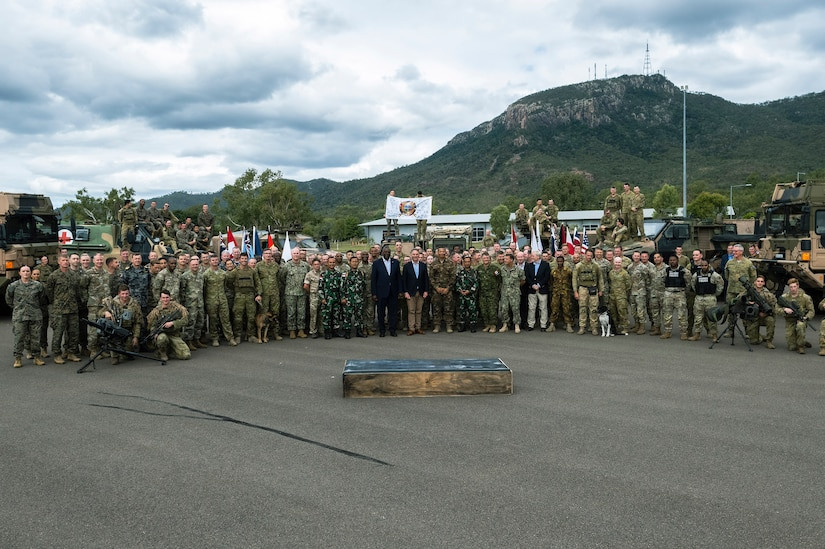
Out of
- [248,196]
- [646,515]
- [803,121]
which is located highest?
[803,121]

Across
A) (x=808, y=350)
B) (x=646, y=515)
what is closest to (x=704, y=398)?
(x=646, y=515)

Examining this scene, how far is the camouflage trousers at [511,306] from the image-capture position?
41.3 ft

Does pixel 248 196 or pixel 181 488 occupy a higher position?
pixel 248 196

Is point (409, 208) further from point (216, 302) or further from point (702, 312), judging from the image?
point (702, 312)

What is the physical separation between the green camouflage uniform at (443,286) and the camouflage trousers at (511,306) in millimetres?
1057

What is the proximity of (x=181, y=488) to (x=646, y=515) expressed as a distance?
3425 millimetres

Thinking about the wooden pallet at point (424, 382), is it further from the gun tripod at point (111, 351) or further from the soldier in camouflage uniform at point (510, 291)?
the soldier in camouflage uniform at point (510, 291)

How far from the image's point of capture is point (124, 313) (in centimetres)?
966

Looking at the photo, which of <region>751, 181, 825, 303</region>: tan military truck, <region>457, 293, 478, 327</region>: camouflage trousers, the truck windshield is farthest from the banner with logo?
the truck windshield

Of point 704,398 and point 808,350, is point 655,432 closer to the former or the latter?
point 704,398

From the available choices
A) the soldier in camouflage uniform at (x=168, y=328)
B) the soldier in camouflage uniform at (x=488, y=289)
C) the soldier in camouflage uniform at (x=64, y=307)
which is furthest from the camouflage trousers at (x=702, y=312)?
the soldier in camouflage uniform at (x=64, y=307)

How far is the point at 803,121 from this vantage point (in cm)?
8500

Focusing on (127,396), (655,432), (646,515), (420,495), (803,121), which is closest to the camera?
(646,515)

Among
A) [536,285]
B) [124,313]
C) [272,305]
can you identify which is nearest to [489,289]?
[536,285]
